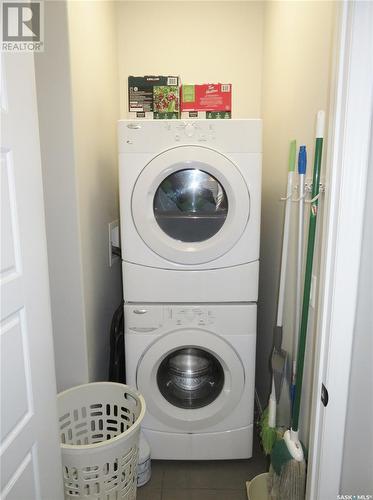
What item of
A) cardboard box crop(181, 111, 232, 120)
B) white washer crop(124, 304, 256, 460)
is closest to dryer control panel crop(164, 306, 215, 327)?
white washer crop(124, 304, 256, 460)

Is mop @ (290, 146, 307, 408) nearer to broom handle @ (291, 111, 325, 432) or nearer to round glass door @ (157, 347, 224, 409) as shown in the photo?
broom handle @ (291, 111, 325, 432)

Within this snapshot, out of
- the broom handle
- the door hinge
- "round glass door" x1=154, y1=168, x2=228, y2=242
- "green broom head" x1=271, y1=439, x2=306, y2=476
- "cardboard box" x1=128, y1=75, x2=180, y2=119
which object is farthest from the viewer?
"cardboard box" x1=128, y1=75, x2=180, y2=119

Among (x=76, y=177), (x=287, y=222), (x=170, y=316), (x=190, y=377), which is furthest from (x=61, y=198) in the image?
(x=190, y=377)

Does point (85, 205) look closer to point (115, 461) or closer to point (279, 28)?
point (115, 461)

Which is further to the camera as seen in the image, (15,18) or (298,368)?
(298,368)

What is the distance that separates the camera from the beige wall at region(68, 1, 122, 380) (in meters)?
1.53

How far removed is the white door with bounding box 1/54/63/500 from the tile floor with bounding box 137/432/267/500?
2.81 feet

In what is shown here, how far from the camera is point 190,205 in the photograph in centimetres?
165

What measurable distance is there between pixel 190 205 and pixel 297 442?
107 cm

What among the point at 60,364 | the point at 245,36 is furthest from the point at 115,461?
the point at 245,36

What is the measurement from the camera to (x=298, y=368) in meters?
1.36

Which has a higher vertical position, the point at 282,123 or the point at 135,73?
the point at 135,73

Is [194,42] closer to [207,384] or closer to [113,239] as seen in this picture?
[113,239]

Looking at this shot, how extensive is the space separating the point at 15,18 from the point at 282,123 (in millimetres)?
1294
